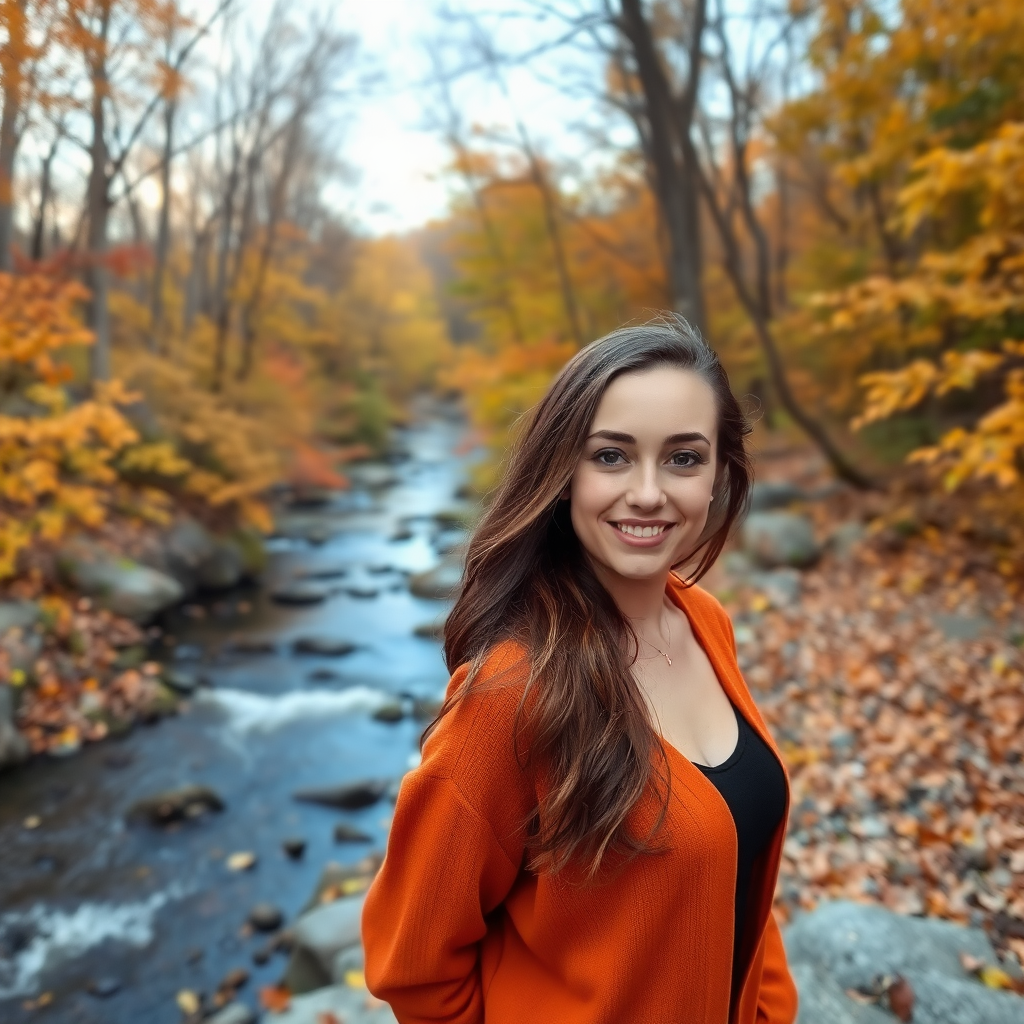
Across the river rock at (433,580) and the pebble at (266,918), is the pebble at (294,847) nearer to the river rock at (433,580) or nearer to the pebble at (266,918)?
the pebble at (266,918)

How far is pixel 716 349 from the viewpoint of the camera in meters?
6.33

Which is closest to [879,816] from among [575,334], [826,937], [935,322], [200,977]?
[826,937]

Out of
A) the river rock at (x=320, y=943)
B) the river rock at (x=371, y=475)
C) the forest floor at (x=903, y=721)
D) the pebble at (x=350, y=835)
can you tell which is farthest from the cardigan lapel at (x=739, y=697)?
the river rock at (x=371, y=475)

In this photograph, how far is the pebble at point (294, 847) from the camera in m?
5.77

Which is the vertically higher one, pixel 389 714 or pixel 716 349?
pixel 716 349

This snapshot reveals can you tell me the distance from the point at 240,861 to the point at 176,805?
37.0 inches

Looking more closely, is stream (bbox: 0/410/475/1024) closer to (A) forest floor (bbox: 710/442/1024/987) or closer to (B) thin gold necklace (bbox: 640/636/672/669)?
(A) forest floor (bbox: 710/442/1024/987)

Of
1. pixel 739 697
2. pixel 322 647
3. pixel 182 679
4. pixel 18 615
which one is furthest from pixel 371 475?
pixel 739 697

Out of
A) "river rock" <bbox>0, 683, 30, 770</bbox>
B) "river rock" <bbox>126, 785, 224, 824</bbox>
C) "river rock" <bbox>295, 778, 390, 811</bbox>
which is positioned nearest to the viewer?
"river rock" <bbox>126, 785, 224, 824</bbox>

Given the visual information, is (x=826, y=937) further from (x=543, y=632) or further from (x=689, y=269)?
(x=689, y=269)

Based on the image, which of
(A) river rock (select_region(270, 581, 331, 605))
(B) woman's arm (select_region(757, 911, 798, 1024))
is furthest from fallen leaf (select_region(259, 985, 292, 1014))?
(A) river rock (select_region(270, 581, 331, 605))

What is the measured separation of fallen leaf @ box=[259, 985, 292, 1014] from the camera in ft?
13.7

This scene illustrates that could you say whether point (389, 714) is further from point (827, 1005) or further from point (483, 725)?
point (483, 725)

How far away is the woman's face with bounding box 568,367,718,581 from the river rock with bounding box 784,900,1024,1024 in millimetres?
2202
